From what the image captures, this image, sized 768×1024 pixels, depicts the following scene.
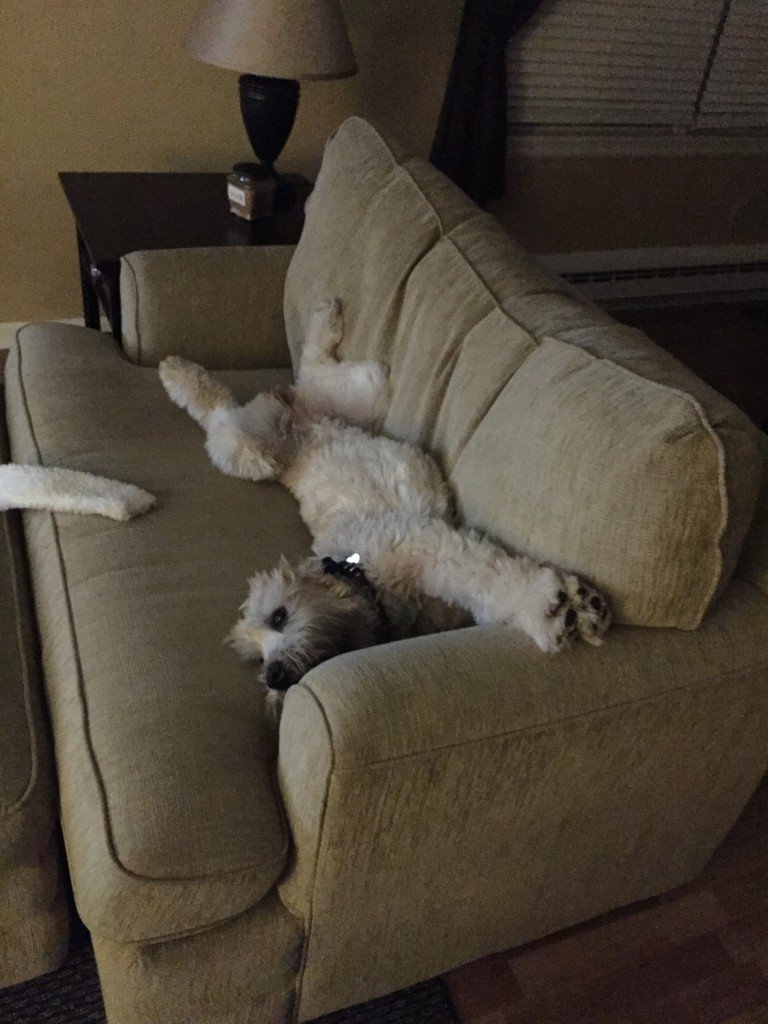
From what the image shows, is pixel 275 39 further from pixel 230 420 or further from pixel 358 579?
pixel 358 579

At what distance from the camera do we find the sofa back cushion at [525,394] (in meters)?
1.04

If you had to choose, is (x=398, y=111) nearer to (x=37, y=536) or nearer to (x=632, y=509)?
(x=37, y=536)

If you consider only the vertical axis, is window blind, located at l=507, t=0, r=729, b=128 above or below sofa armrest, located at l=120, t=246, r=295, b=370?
above

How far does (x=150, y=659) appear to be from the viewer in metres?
1.21

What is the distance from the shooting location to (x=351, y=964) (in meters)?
1.19

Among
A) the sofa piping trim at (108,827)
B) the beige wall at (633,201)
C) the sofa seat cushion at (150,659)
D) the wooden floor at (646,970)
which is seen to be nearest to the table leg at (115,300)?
the sofa seat cushion at (150,659)

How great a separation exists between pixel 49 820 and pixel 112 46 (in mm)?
2304

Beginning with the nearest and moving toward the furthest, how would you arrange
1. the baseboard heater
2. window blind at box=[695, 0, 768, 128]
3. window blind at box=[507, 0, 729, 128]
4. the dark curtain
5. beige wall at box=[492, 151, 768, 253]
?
the dark curtain → window blind at box=[507, 0, 729, 128] → window blind at box=[695, 0, 768, 128] → beige wall at box=[492, 151, 768, 253] → the baseboard heater

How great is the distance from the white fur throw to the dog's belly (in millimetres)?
314

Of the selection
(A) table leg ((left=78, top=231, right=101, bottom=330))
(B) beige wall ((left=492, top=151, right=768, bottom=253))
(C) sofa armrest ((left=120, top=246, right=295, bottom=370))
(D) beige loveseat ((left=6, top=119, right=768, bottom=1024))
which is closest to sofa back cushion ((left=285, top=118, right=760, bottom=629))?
(D) beige loveseat ((left=6, top=119, right=768, bottom=1024))

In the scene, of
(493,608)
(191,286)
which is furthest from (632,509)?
(191,286)

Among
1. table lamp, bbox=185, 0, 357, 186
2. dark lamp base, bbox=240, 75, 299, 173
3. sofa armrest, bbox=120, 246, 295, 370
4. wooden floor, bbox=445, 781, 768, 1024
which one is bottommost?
wooden floor, bbox=445, 781, 768, 1024

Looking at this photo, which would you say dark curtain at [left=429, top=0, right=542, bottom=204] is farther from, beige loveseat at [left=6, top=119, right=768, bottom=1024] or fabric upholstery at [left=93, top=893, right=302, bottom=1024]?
fabric upholstery at [left=93, top=893, right=302, bottom=1024]

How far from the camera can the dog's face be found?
1.21 metres
